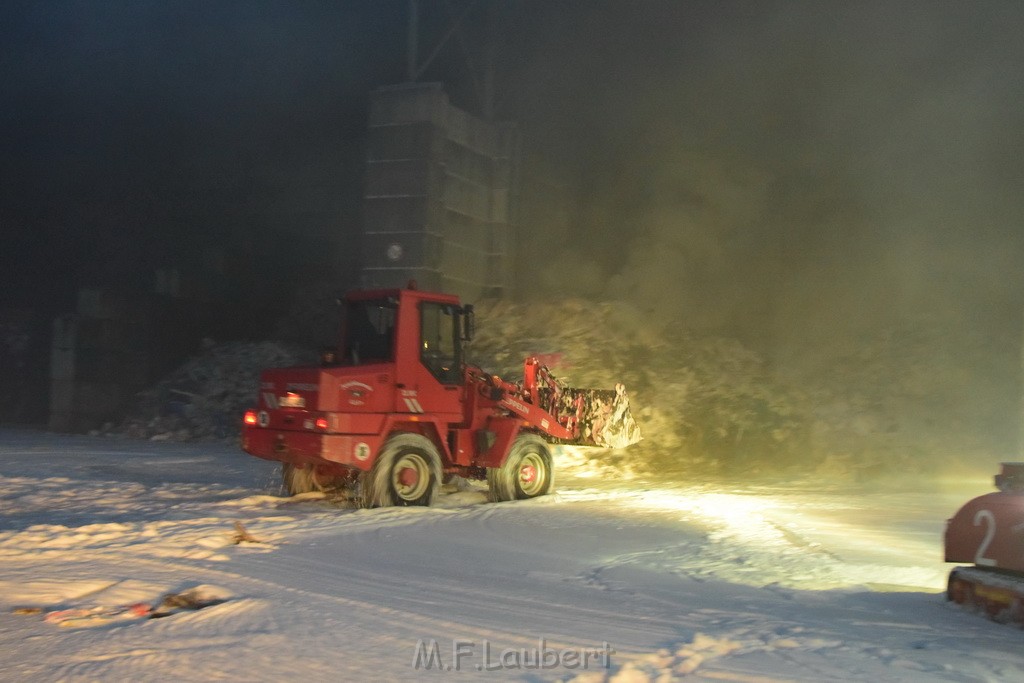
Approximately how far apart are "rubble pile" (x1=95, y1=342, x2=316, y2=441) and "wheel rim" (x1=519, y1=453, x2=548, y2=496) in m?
8.87

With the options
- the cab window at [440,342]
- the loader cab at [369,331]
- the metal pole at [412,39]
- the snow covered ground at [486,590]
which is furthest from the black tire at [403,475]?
the metal pole at [412,39]

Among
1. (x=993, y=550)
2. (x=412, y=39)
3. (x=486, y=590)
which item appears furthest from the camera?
(x=412, y=39)

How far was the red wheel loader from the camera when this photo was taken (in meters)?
10.6

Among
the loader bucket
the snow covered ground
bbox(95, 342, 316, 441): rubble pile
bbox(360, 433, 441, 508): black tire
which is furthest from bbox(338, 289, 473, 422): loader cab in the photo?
bbox(95, 342, 316, 441): rubble pile

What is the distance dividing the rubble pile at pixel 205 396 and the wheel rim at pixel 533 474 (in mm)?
8874

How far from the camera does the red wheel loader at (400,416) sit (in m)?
10.6

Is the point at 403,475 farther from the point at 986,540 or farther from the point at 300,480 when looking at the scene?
the point at 986,540

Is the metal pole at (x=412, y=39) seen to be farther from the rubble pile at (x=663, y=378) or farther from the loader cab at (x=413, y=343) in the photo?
the loader cab at (x=413, y=343)

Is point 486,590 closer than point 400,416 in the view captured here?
Yes

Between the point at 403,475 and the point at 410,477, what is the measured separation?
0.28 feet

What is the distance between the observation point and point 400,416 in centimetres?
1105

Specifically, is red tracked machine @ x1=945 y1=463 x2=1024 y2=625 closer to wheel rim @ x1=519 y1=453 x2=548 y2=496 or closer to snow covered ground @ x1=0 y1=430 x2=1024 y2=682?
snow covered ground @ x1=0 y1=430 x2=1024 y2=682

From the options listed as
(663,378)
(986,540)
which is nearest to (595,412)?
(663,378)

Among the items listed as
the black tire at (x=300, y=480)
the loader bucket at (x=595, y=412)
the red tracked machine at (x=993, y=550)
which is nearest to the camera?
the red tracked machine at (x=993, y=550)
